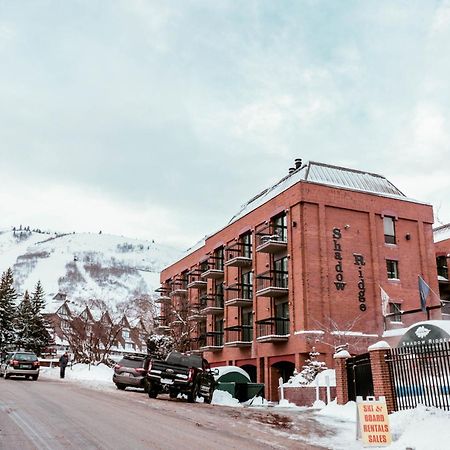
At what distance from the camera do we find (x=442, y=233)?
45.7 m

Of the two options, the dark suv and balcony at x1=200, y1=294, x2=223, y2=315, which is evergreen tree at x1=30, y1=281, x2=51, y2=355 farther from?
the dark suv

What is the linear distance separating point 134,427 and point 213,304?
108 ft

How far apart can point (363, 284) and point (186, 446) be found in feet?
83.0

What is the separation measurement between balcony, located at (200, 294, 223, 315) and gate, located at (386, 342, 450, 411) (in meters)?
28.5

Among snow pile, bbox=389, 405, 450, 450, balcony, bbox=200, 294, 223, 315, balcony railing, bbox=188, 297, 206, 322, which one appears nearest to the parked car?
balcony, bbox=200, 294, 223, 315

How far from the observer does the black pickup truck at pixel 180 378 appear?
2142 centimetres

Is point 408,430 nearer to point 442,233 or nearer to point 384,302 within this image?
point 384,302

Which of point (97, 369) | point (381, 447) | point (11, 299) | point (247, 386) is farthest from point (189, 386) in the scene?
point (11, 299)

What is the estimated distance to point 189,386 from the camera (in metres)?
21.4

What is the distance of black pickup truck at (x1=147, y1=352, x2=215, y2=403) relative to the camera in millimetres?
21422

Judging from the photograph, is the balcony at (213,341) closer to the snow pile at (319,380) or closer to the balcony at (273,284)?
the balcony at (273,284)

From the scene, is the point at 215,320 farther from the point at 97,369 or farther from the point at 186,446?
the point at 186,446

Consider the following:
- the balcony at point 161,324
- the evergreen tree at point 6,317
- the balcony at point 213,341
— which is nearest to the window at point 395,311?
the balcony at point 213,341

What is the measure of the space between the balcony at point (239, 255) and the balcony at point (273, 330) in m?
4.78
